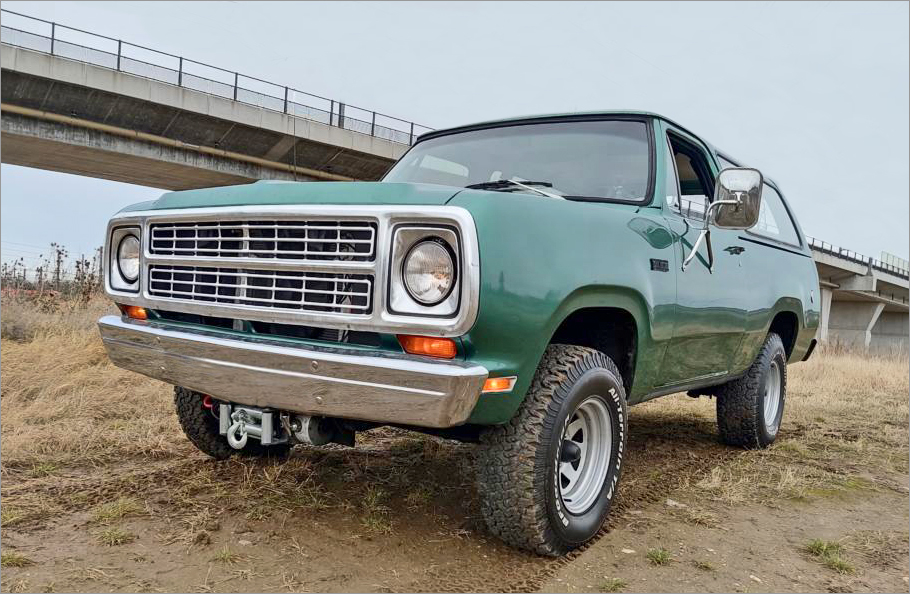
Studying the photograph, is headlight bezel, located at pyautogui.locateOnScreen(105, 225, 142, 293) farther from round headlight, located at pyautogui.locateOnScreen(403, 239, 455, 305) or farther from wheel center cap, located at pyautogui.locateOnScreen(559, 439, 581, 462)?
wheel center cap, located at pyautogui.locateOnScreen(559, 439, 581, 462)

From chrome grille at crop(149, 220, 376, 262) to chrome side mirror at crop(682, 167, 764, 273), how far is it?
6.22 feet

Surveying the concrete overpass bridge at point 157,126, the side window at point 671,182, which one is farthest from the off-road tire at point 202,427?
the concrete overpass bridge at point 157,126

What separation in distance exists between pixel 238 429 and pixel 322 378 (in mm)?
923

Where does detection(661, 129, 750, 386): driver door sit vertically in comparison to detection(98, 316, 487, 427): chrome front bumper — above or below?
above

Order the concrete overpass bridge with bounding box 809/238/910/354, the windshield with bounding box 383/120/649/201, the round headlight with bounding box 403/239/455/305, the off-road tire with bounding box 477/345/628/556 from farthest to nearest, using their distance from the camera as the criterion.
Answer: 1. the concrete overpass bridge with bounding box 809/238/910/354
2. the windshield with bounding box 383/120/649/201
3. the off-road tire with bounding box 477/345/628/556
4. the round headlight with bounding box 403/239/455/305

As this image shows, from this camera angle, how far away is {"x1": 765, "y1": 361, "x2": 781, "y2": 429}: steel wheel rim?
529 cm

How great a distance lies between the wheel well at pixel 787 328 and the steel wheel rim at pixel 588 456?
2.91m

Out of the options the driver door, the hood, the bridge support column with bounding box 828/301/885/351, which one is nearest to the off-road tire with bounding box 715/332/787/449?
the driver door

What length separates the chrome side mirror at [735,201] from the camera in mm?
3502

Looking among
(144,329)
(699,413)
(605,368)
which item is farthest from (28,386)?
A: (699,413)

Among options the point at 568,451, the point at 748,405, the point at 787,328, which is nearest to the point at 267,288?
the point at 568,451

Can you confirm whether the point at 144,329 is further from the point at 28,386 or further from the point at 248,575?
the point at 28,386

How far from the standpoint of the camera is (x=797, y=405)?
24.6 feet

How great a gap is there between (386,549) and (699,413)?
4.77 metres
